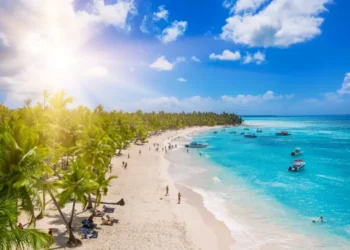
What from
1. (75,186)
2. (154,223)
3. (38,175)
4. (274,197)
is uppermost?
(38,175)

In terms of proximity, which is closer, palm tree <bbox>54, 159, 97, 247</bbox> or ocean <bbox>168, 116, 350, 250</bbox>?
palm tree <bbox>54, 159, 97, 247</bbox>

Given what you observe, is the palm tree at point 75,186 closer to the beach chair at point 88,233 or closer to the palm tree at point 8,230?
the beach chair at point 88,233

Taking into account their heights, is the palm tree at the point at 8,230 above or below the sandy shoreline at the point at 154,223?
above

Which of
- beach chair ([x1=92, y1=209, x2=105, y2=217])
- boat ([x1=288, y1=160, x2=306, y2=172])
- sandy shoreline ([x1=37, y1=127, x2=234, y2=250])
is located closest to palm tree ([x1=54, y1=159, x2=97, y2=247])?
sandy shoreline ([x1=37, y1=127, x2=234, y2=250])

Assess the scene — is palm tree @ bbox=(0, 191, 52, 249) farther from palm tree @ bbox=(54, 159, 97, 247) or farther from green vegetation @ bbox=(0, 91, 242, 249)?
palm tree @ bbox=(54, 159, 97, 247)

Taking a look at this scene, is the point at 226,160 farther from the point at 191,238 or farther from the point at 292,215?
the point at 191,238

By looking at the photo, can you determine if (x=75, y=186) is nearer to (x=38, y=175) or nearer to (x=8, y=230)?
(x=38, y=175)

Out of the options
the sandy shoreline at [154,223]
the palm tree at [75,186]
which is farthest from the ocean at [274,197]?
the palm tree at [75,186]

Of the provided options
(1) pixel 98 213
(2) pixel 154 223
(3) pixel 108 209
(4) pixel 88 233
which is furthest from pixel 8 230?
(3) pixel 108 209

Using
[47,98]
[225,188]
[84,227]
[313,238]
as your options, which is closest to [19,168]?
[84,227]
